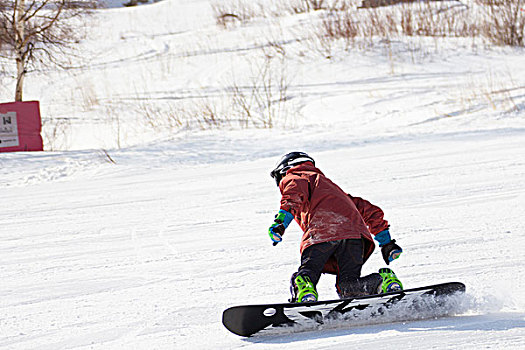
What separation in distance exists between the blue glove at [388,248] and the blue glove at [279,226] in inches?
22.3

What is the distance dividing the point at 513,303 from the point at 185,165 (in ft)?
17.0

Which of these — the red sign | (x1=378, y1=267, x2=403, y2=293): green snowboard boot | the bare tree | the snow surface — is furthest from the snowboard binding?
the bare tree

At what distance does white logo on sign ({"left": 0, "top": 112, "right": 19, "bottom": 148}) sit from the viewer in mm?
9188

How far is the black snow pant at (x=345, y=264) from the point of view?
2.93 m

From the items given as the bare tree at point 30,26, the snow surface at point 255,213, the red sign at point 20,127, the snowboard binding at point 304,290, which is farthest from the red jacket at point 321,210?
the bare tree at point 30,26

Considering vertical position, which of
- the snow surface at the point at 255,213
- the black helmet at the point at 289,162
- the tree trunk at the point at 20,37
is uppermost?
the tree trunk at the point at 20,37

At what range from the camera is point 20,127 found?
30.6 ft

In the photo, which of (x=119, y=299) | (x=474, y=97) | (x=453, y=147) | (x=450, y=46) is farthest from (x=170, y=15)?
(x=119, y=299)

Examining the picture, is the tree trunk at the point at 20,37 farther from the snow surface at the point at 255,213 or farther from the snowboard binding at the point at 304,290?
the snowboard binding at the point at 304,290

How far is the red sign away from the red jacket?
732cm

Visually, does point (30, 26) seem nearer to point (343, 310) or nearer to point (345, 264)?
point (345, 264)

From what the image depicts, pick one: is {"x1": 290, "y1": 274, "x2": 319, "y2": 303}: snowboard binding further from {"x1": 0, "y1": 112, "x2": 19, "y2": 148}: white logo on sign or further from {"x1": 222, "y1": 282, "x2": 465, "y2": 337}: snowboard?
{"x1": 0, "y1": 112, "x2": 19, "y2": 148}: white logo on sign

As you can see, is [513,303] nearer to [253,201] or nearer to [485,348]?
[485,348]

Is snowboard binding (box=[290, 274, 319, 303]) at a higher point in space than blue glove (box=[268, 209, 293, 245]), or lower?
lower
